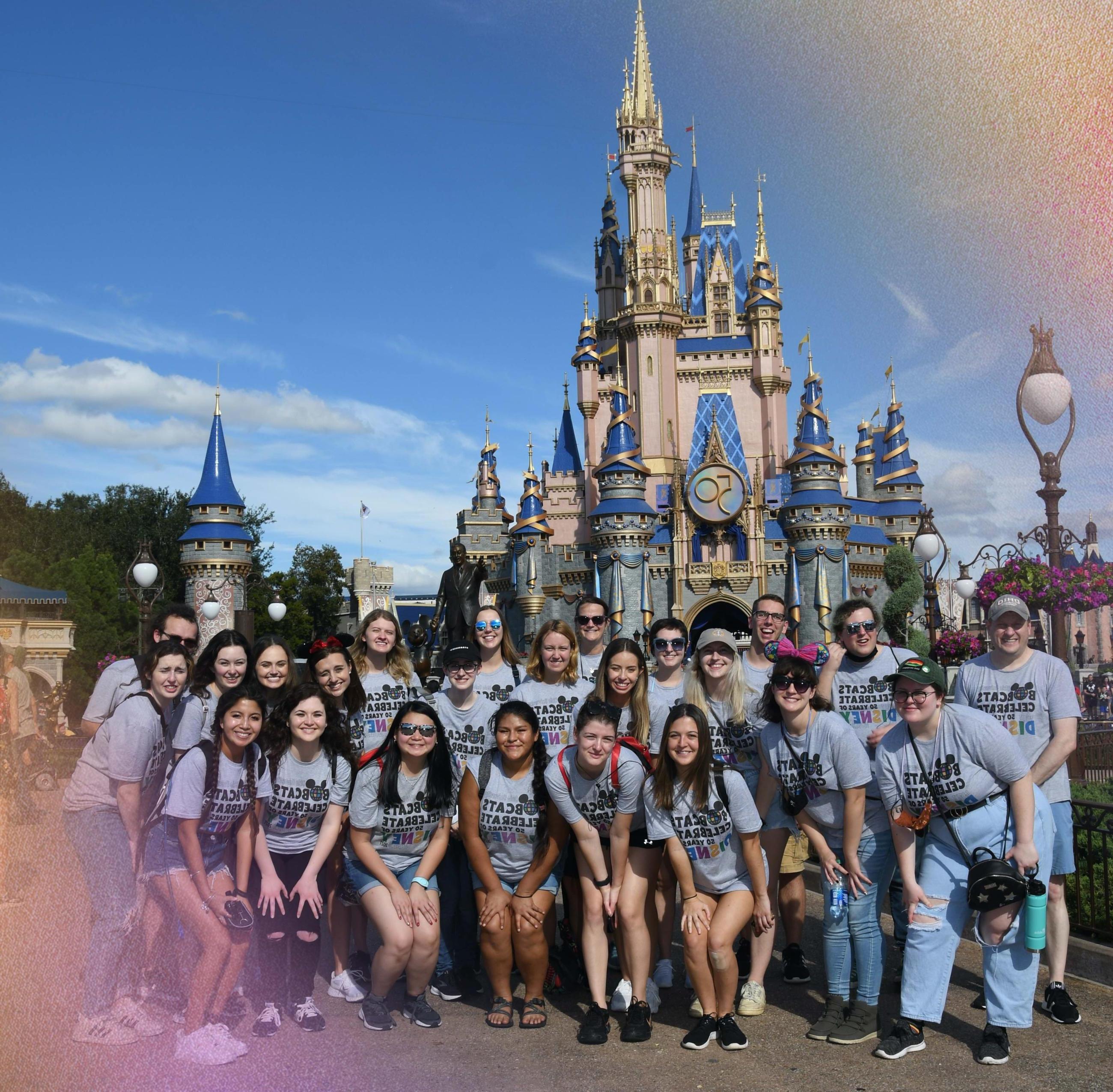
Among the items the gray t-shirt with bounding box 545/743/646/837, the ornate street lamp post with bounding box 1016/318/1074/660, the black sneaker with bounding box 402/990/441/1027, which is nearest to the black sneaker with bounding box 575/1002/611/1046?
the black sneaker with bounding box 402/990/441/1027

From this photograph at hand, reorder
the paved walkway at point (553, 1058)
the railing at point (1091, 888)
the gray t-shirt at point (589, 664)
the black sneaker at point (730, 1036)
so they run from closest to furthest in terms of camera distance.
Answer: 1. the paved walkway at point (553, 1058)
2. the black sneaker at point (730, 1036)
3. the railing at point (1091, 888)
4. the gray t-shirt at point (589, 664)

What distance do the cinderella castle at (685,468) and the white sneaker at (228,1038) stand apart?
3509cm

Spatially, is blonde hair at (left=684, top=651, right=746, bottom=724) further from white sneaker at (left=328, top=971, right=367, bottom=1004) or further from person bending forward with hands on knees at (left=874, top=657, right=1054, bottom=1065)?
white sneaker at (left=328, top=971, right=367, bottom=1004)

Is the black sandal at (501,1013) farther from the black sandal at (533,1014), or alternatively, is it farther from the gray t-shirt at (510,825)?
the gray t-shirt at (510,825)

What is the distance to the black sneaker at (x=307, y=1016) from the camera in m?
5.93

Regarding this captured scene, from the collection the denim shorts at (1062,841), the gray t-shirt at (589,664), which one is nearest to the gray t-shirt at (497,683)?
the gray t-shirt at (589,664)

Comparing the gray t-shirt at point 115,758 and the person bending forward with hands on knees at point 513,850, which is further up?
the gray t-shirt at point 115,758

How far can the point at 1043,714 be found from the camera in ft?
20.6

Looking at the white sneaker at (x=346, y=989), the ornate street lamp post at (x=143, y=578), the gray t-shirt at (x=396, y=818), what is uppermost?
the ornate street lamp post at (x=143, y=578)

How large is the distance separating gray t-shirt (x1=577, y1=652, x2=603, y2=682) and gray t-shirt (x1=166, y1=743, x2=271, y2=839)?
244cm

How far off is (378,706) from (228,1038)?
2380 millimetres

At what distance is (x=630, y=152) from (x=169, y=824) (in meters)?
48.2

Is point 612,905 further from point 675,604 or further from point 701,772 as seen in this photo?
point 675,604

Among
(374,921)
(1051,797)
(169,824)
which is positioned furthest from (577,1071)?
(1051,797)
